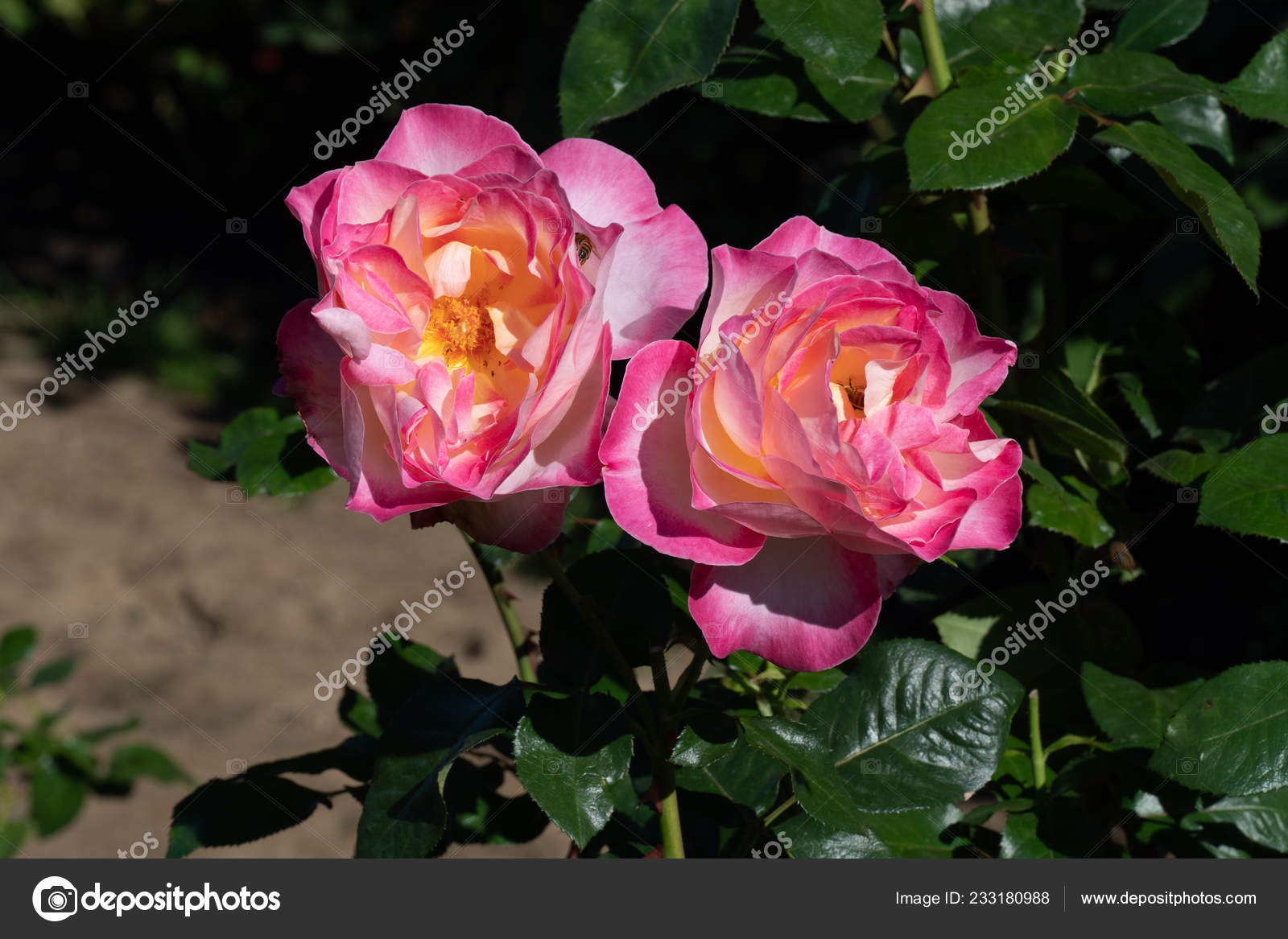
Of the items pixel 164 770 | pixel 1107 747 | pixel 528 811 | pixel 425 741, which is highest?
pixel 425 741

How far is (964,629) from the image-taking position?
1.05 metres

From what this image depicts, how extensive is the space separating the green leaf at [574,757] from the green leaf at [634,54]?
1.46 ft

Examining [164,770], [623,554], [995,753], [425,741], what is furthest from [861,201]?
[164,770]

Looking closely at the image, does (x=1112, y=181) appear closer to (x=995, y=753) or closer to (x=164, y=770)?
(x=995, y=753)

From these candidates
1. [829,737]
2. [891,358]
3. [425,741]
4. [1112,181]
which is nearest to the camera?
[891,358]

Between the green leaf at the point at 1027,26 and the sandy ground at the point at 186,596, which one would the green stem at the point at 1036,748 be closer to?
the green leaf at the point at 1027,26

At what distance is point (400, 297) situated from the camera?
0.62 m

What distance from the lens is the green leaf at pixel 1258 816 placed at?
2.94ft

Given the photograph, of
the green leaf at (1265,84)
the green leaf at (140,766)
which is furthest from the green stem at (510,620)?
the green leaf at (140,766)

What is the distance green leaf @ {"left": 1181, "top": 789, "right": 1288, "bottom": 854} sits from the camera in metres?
0.90

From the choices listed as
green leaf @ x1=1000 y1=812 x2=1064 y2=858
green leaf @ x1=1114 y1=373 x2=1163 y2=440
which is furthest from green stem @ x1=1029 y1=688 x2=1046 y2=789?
green leaf @ x1=1114 y1=373 x2=1163 y2=440

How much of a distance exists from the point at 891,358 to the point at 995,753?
0.42 m

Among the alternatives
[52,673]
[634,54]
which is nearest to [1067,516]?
[634,54]

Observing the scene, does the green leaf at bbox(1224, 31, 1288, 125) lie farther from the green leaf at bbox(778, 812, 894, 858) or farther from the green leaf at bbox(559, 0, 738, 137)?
the green leaf at bbox(778, 812, 894, 858)
